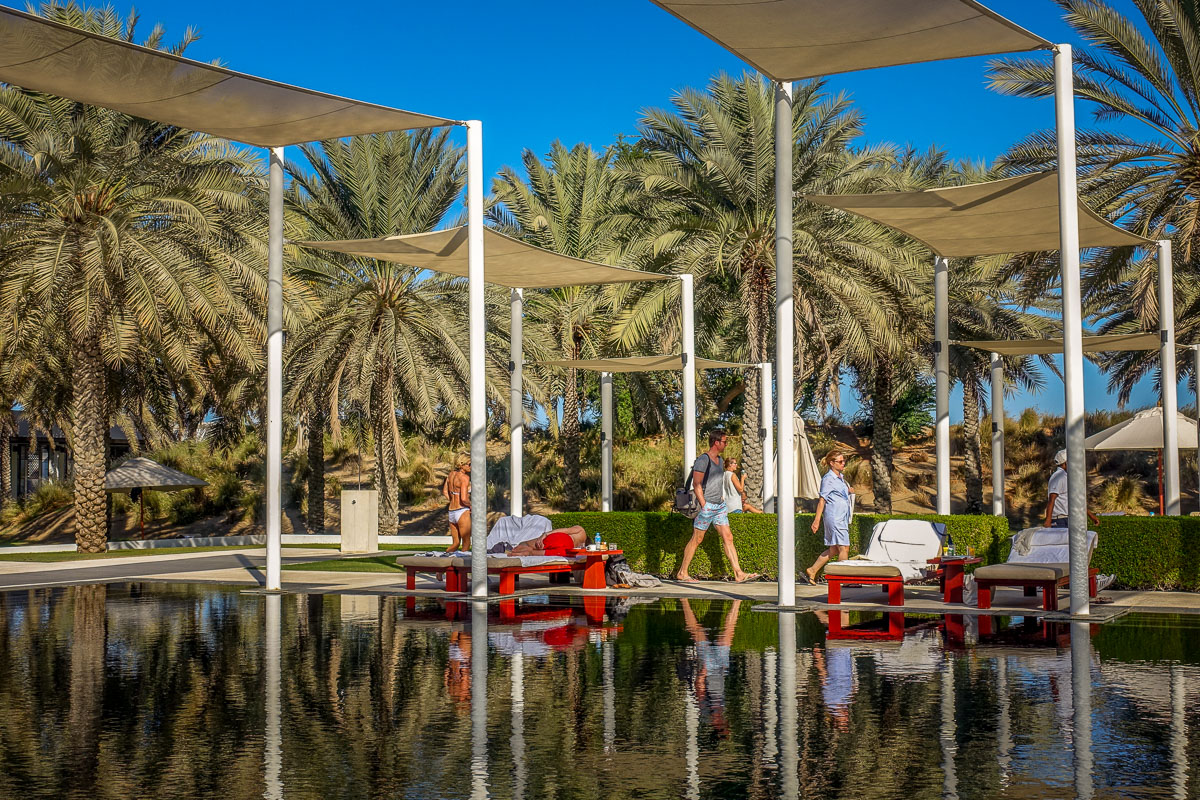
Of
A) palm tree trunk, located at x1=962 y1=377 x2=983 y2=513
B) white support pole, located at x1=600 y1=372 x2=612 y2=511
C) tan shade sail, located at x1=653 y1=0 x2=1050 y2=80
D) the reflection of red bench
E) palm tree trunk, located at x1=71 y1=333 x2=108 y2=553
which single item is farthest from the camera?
palm tree trunk, located at x1=962 y1=377 x2=983 y2=513

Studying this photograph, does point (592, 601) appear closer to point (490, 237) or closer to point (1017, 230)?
point (490, 237)

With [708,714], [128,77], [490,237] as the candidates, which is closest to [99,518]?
[490,237]

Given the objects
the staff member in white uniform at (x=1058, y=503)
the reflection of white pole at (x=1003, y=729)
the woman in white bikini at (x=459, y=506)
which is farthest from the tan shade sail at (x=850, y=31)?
the woman in white bikini at (x=459, y=506)

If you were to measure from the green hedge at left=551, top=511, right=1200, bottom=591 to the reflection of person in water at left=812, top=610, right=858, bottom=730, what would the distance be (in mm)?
6322

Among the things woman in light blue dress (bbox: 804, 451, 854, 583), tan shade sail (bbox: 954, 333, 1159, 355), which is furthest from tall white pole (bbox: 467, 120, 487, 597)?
tan shade sail (bbox: 954, 333, 1159, 355)

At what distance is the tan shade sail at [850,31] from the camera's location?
9727mm

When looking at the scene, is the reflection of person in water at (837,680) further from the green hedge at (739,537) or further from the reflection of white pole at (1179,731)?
the green hedge at (739,537)

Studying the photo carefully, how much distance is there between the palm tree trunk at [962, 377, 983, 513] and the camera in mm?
32062

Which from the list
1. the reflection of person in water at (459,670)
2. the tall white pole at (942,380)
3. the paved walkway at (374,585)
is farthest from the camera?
Answer: the tall white pole at (942,380)

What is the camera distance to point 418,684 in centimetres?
804

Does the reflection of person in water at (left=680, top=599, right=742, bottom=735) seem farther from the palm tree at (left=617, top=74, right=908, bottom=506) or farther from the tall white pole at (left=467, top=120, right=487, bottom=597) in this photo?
the palm tree at (left=617, top=74, right=908, bottom=506)

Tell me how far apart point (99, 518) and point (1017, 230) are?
18.1 metres

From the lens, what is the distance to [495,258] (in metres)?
15.7

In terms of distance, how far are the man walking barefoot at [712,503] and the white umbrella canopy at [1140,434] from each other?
507 inches
